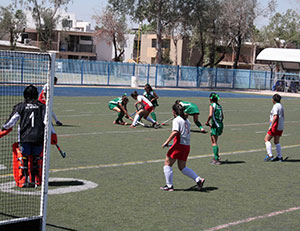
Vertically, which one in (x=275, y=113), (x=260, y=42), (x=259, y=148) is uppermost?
(x=260, y=42)

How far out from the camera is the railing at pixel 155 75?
43156 mm

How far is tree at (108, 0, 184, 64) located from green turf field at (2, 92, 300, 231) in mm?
36987

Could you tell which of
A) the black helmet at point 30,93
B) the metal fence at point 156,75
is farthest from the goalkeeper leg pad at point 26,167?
the metal fence at point 156,75

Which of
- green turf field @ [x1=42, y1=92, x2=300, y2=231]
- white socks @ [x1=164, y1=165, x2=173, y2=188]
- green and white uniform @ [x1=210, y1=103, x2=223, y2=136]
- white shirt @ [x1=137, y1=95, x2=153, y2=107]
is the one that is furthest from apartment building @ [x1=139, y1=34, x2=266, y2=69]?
white socks @ [x1=164, y1=165, x2=173, y2=188]

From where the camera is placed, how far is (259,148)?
15328 mm

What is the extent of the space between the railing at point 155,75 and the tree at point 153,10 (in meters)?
4.84

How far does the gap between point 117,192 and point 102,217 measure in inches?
61.0

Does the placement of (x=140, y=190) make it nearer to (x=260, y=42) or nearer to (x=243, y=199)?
(x=243, y=199)

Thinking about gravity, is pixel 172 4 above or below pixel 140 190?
above

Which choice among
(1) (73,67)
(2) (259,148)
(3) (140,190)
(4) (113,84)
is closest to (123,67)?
(4) (113,84)

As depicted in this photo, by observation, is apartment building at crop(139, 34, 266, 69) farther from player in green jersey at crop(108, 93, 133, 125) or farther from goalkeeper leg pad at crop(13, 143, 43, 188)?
goalkeeper leg pad at crop(13, 143, 43, 188)

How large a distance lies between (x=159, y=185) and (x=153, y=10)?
150 ft

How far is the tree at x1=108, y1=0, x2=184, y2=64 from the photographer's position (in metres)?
53.5

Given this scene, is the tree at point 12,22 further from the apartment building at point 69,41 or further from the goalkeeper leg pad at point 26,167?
the goalkeeper leg pad at point 26,167
